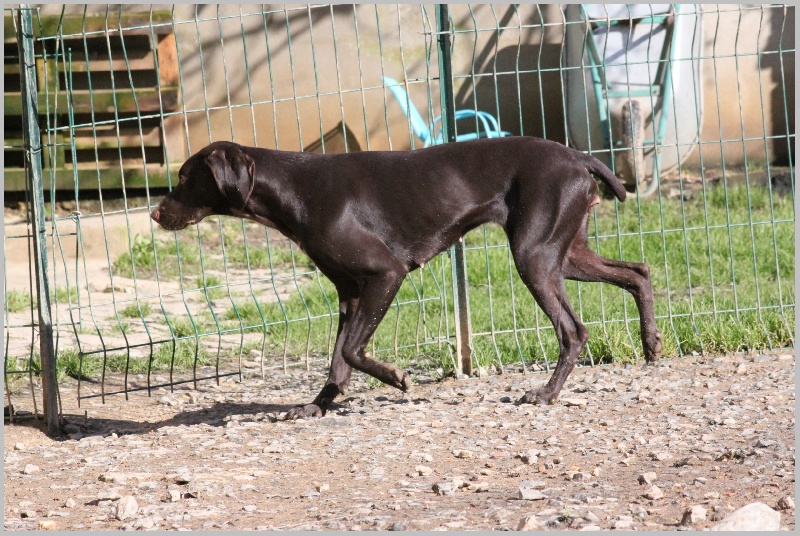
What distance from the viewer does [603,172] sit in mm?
5023

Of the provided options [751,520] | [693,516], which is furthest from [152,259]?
[751,520]

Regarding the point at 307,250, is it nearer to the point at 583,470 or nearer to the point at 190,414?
the point at 190,414

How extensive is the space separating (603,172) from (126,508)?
2.76 m

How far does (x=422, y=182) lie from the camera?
4.96m

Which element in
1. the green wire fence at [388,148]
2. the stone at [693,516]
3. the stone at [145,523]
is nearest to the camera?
the stone at [693,516]

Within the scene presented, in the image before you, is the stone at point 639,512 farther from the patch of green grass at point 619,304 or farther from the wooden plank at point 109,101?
the wooden plank at point 109,101

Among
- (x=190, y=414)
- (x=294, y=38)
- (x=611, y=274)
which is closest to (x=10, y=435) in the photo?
(x=190, y=414)

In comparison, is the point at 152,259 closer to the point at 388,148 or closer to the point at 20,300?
the point at 20,300

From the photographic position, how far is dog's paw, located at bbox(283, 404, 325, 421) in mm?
5027

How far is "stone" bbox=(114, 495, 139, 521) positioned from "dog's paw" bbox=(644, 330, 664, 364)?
294 centimetres

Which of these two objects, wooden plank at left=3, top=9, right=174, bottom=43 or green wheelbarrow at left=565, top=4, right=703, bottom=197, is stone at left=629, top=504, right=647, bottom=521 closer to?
green wheelbarrow at left=565, top=4, right=703, bottom=197

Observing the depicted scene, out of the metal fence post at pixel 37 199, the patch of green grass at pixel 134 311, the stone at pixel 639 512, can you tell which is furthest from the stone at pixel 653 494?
the patch of green grass at pixel 134 311

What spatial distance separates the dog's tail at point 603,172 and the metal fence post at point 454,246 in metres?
0.84

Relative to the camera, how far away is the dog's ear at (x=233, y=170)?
4980 millimetres
